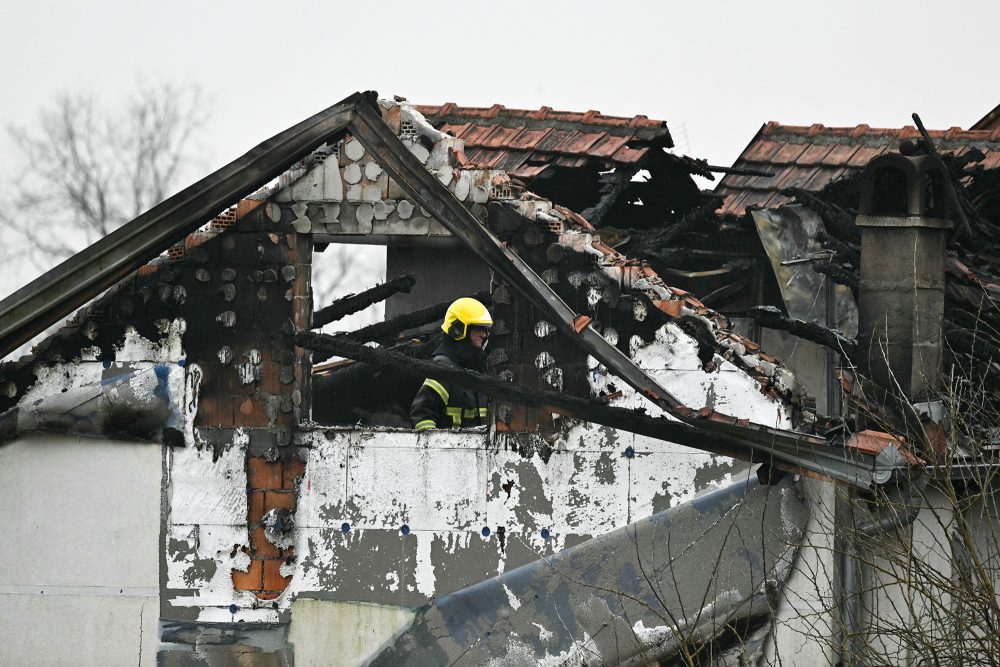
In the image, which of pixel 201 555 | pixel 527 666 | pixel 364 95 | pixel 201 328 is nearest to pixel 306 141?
pixel 364 95

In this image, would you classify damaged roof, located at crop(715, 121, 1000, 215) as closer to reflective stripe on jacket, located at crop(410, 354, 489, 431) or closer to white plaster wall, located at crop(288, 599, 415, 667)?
reflective stripe on jacket, located at crop(410, 354, 489, 431)

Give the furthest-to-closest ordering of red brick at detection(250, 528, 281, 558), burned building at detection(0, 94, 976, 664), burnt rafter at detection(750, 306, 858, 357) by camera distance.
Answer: burnt rafter at detection(750, 306, 858, 357)
red brick at detection(250, 528, 281, 558)
burned building at detection(0, 94, 976, 664)

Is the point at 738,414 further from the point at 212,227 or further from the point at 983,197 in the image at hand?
the point at 983,197

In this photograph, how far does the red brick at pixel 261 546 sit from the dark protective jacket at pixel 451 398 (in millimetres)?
1134

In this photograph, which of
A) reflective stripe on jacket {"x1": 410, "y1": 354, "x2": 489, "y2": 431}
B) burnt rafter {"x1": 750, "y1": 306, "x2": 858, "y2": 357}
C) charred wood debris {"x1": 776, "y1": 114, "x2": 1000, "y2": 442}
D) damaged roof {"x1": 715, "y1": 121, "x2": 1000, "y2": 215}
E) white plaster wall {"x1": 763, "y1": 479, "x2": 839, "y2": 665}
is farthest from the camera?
damaged roof {"x1": 715, "y1": 121, "x2": 1000, "y2": 215}

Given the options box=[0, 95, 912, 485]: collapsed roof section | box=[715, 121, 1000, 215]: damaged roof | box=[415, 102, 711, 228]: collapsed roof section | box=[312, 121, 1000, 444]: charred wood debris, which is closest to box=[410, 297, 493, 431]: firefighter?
box=[312, 121, 1000, 444]: charred wood debris

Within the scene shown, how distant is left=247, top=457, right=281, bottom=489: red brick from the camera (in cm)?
811

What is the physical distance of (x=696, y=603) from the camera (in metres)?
7.64

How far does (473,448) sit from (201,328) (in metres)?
1.79

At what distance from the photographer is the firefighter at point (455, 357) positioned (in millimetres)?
8477

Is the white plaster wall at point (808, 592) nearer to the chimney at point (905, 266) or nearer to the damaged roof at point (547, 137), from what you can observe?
the chimney at point (905, 266)

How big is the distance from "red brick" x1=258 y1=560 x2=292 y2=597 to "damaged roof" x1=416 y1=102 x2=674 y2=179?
483cm

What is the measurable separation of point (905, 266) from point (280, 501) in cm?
387

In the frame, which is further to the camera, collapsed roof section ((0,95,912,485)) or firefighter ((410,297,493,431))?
firefighter ((410,297,493,431))
